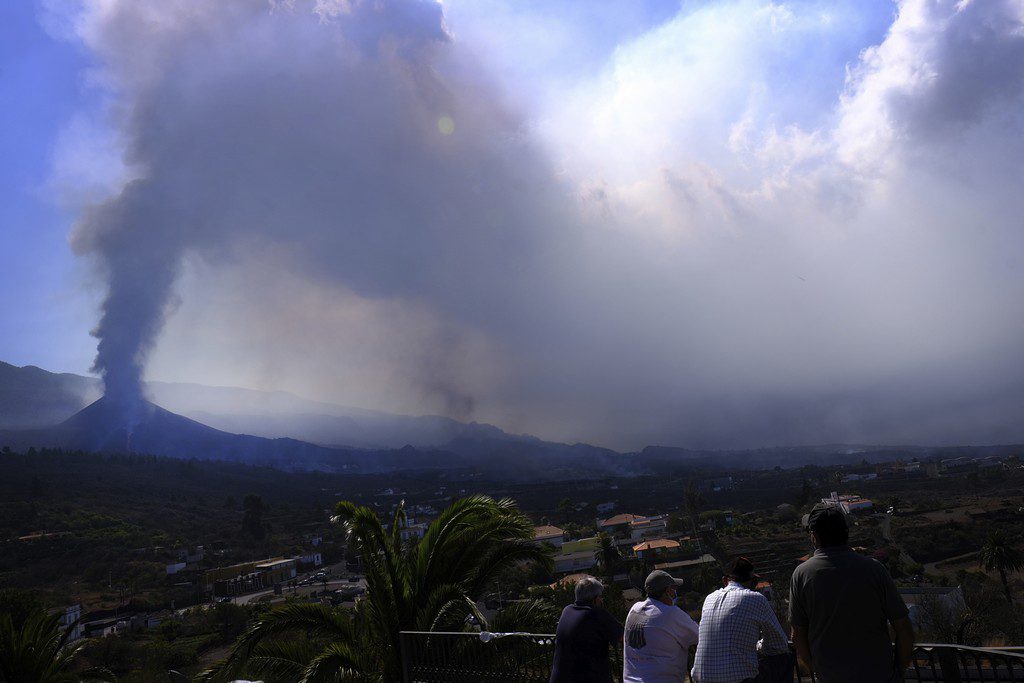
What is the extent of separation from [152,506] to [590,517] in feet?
162

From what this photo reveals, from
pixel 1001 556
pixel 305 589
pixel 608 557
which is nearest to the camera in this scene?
pixel 1001 556

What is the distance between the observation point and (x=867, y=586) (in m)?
3.35

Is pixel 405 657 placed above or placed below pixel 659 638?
below

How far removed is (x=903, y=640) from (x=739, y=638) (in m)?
0.82

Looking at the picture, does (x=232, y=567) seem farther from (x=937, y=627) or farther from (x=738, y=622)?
(x=738, y=622)

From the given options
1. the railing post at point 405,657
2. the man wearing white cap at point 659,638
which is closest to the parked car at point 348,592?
the railing post at point 405,657

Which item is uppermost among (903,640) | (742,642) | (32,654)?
(903,640)

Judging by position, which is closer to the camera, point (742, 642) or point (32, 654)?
point (742, 642)

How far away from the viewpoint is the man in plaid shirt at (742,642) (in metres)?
3.74

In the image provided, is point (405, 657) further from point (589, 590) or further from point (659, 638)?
point (659, 638)

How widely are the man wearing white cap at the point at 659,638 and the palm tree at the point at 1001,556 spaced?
36.6 meters

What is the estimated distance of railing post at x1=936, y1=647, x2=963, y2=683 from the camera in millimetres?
4129

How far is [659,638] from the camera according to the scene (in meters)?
4.14

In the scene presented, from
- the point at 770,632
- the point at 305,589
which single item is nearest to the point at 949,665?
the point at 770,632
